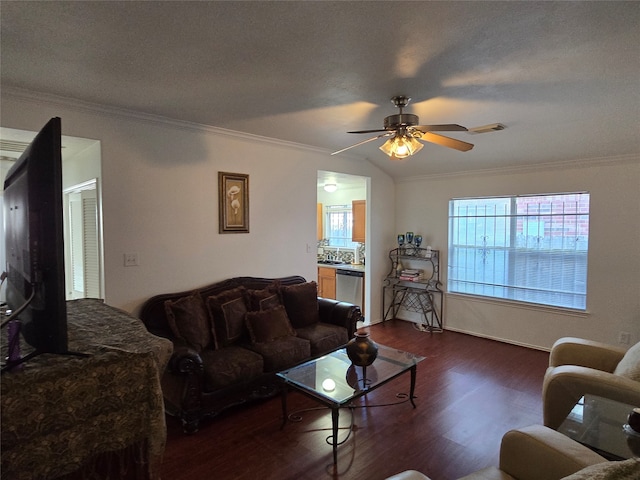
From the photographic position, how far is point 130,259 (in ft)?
9.98

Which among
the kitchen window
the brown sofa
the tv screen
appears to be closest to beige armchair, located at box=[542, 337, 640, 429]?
the brown sofa

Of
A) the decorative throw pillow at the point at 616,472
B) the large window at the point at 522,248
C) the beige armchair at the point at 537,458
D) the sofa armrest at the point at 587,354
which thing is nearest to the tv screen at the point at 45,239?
the beige armchair at the point at 537,458

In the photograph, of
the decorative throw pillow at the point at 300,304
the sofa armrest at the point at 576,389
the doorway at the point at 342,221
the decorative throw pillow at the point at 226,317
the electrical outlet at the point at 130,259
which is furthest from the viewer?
the doorway at the point at 342,221

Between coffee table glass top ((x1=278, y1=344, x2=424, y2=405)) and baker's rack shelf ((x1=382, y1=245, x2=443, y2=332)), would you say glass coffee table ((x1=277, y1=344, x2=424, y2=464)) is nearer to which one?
coffee table glass top ((x1=278, y1=344, x2=424, y2=405))

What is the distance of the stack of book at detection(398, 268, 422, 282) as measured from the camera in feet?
17.5

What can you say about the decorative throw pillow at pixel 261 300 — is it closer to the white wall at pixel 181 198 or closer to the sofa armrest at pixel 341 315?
the white wall at pixel 181 198

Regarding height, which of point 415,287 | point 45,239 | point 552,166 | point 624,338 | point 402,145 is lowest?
point 624,338

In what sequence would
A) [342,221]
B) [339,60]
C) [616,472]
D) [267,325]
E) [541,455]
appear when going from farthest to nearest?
[342,221], [267,325], [339,60], [541,455], [616,472]

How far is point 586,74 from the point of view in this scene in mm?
2225

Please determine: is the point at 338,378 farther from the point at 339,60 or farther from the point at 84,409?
the point at 339,60

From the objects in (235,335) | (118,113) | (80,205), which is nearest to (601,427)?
(235,335)

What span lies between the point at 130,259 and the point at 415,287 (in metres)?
3.96

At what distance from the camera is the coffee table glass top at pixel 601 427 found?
1.66 meters

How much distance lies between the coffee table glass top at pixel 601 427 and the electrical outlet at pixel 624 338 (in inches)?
95.0
